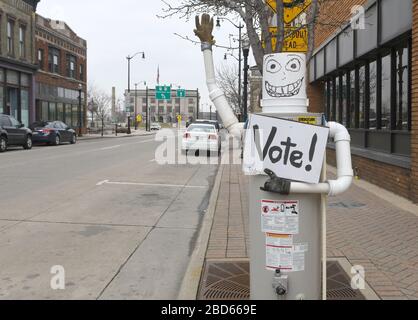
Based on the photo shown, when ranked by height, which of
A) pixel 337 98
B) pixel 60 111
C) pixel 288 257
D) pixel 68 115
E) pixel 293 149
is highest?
pixel 60 111

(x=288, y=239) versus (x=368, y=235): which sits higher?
(x=288, y=239)

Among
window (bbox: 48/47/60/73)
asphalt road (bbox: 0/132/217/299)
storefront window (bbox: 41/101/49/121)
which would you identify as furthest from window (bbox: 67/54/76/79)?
asphalt road (bbox: 0/132/217/299)

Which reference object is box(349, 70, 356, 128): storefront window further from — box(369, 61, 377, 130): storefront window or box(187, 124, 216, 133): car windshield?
box(187, 124, 216, 133): car windshield

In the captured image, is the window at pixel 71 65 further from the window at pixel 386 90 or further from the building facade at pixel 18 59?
the window at pixel 386 90

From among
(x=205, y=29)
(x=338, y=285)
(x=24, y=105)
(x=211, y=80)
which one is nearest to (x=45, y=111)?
(x=24, y=105)

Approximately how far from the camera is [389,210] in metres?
8.27

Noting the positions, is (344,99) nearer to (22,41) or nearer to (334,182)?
(334,182)

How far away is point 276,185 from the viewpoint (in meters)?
3.58

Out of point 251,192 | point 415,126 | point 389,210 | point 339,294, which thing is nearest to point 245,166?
point 251,192

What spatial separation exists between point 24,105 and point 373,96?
29.8m

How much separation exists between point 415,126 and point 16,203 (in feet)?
A: 23.9

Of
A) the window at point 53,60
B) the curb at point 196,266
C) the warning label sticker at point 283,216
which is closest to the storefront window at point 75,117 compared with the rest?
the window at point 53,60

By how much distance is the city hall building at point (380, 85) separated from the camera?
29.9 feet

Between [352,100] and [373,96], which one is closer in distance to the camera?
[373,96]
